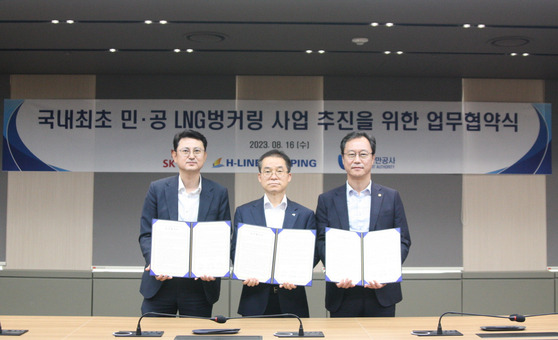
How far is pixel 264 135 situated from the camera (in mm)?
6141

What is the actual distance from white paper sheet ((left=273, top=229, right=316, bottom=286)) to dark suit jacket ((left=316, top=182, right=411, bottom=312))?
0.74ft

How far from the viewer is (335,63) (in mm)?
5570

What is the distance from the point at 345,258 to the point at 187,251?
0.92 metres

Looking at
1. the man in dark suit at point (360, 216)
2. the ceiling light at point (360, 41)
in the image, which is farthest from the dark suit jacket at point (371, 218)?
the ceiling light at point (360, 41)

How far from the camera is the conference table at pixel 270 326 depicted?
268 cm

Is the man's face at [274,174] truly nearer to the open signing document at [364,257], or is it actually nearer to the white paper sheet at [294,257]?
the white paper sheet at [294,257]

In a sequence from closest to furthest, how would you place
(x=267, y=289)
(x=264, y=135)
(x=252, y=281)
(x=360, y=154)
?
(x=252, y=281) → (x=267, y=289) → (x=360, y=154) → (x=264, y=135)

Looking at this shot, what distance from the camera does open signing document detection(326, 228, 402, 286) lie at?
3.16m

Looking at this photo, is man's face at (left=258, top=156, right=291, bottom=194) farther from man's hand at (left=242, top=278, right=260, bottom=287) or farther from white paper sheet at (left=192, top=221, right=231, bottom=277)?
man's hand at (left=242, top=278, right=260, bottom=287)

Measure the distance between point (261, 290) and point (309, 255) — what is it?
16.4 inches

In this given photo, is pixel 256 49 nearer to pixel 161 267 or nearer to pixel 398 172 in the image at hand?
pixel 398 172

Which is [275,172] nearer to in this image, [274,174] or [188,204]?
[274,174]

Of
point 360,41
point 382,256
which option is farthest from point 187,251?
point 360,41

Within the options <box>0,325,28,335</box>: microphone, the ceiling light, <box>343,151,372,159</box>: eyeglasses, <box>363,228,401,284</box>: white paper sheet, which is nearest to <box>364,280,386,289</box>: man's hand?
<box>363,228,401,284</box>: white paper sheet
